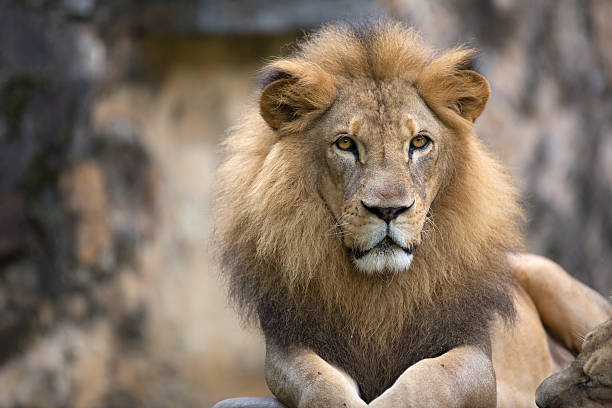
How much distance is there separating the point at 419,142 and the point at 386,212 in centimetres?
40

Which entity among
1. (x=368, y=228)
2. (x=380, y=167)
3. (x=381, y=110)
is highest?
(x=381, y=110)

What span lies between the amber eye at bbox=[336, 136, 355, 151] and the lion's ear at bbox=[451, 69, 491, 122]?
51 cm

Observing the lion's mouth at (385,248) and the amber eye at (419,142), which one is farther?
the amber eye at (419,142)

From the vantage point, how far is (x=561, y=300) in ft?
14.4

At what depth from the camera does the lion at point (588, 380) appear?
2885mm

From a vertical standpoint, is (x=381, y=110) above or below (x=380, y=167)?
above

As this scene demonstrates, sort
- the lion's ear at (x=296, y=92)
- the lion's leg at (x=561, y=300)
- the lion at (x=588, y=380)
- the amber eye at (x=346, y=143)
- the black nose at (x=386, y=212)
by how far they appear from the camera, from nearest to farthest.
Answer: the lion at (x=588, y=380)
the black nose at (x=386, y=212)
the amber eye at (x=346, y=143)
the lion's ear at (x=296, y=92)
the lion's leg at (x=561, y=300)

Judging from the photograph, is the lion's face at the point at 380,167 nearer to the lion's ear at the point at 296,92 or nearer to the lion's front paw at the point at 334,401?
the lion's ear at the point at 296,92

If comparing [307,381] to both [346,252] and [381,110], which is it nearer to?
[346,252]

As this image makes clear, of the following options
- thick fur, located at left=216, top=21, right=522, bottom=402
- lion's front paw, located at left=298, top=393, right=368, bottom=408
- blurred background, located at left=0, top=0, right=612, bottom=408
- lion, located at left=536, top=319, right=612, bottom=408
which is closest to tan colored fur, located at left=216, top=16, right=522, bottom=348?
thick fur, located at left=216, top=21, right=522, bottom=402

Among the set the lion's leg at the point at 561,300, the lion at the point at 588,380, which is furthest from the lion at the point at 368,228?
the lion's leg at the point at 561,300

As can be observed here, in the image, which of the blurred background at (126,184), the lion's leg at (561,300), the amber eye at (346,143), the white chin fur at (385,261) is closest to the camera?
the white chin fur at (385,261)

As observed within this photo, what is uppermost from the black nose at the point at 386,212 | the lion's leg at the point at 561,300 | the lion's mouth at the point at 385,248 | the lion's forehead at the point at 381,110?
the lion's forehead at the point at 381,110

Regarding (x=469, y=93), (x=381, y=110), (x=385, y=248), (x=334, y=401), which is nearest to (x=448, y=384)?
(x=334, y=401)
